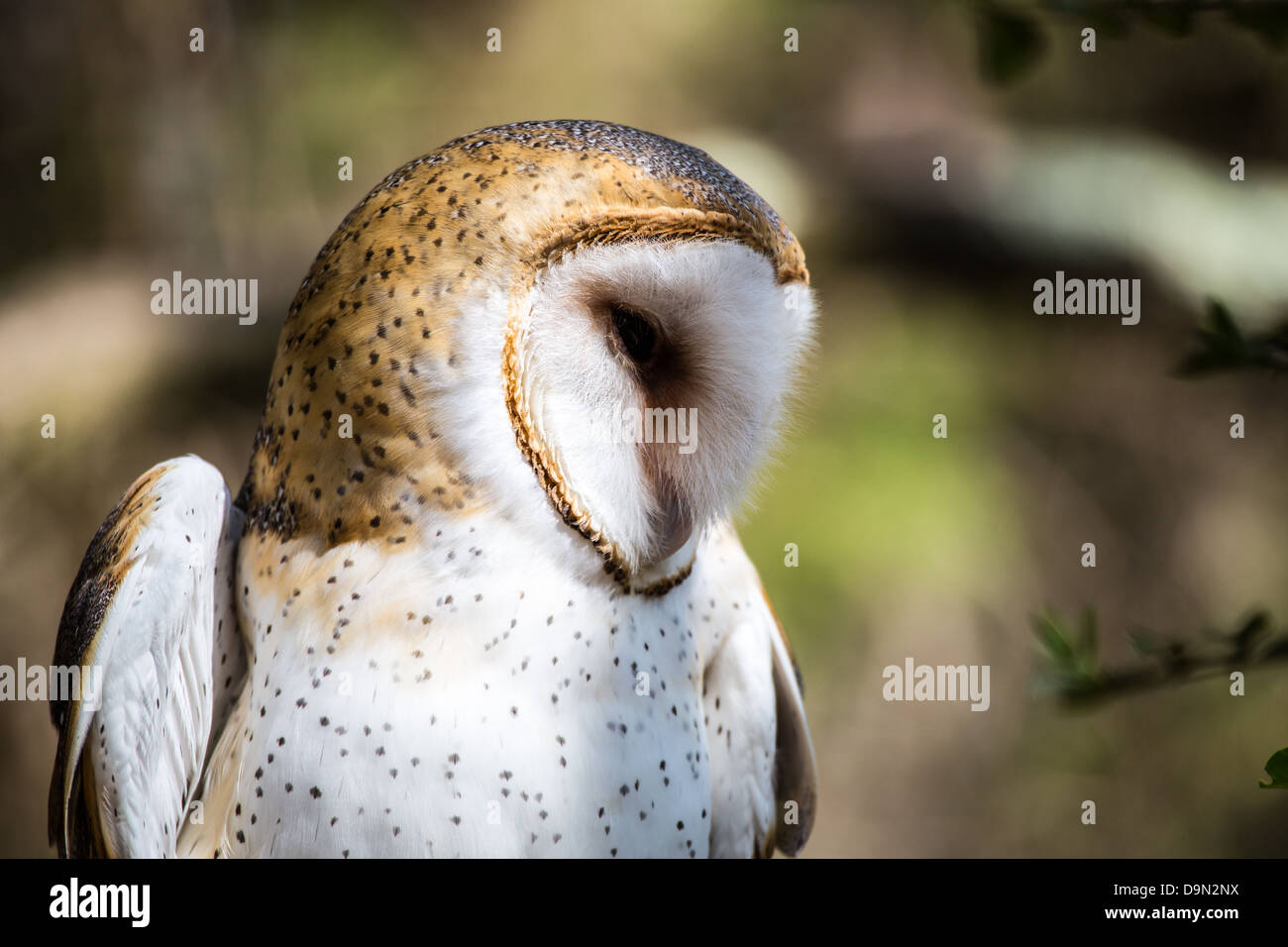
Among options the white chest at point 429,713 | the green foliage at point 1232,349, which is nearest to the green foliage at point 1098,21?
the green foliage at point 1232,349

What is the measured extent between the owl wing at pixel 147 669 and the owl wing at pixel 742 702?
52 centimetres

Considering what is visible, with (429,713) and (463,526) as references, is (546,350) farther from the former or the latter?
(429,713)

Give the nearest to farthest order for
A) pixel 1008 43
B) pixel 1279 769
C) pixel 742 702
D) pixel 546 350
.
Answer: pixel 1279 769, pixel 1008 43, pixel 546 350, pixel 742 702

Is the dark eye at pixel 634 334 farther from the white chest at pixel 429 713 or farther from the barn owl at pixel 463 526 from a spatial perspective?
the white chest at pixel 429 713

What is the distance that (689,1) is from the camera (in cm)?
354

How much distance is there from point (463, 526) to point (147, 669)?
30 centimetres

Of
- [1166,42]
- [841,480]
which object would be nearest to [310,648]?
[841,480]

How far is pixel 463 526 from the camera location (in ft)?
3.03

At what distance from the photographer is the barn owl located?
901 mm

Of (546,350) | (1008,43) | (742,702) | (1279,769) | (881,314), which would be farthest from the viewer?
(881,314)

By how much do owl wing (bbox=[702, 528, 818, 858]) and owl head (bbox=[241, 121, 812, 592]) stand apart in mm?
252

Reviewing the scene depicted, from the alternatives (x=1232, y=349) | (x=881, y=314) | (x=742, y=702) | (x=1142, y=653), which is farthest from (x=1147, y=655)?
(x=881, y=314)
